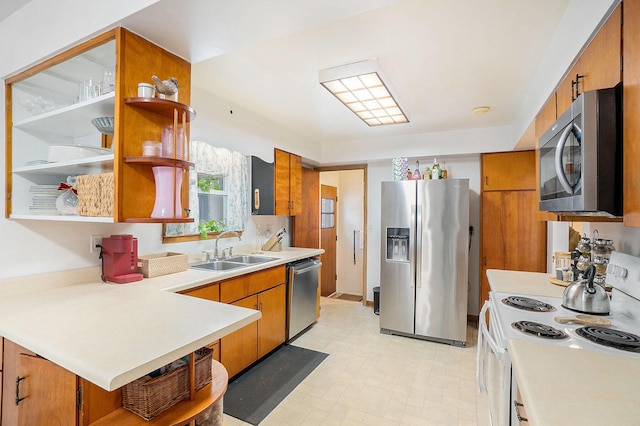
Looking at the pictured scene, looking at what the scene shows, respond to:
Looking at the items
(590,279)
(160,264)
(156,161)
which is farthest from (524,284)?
(160,264)

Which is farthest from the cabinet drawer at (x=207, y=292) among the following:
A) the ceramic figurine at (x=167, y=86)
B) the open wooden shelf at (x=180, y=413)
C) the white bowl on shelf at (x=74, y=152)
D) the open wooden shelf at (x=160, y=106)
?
the ceramic figurine at (x=167, y=86)

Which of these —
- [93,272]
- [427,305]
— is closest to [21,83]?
[93,272]

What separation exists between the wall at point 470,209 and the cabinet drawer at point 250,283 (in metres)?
1.48

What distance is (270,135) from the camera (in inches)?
143

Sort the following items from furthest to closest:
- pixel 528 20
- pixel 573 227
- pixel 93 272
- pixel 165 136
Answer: pixel 573 227
pixel 93 272
pixel 528 20
pixel 165 136

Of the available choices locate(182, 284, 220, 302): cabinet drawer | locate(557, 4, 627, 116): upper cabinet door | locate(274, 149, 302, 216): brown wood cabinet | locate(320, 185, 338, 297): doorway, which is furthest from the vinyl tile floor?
locate(557, 4, 627, 116): upper cabinet door

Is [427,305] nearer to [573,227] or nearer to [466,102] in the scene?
[573,227]

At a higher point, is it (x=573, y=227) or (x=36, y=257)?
(x=573, y=227)

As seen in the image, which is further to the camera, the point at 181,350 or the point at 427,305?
the point at 427,305

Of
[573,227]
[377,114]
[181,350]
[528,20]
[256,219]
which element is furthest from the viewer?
Answer: [256,219]

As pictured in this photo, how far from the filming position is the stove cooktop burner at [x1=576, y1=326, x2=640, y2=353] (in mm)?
1150

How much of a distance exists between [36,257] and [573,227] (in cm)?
385

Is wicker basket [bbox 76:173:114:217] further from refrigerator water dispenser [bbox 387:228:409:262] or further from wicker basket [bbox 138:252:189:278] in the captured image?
refrigerator water dispenser [bbox 387:228:409:262]

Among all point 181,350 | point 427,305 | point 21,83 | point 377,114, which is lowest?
point 427,305
